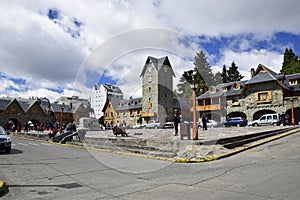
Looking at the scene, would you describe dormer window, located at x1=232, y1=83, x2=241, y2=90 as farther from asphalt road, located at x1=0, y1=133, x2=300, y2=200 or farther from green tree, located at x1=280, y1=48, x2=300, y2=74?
asphalt road, located at x1=0, y1=133, x2=300, y2=200

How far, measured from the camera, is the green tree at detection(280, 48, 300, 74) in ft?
185

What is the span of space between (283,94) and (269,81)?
3.28m

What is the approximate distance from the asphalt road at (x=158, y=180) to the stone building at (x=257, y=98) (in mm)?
29941

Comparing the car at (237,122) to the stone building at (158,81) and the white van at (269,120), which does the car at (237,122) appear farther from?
the stone building at (158,81)

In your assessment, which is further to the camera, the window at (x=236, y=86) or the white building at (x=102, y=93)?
the window at (x=236, y=86)

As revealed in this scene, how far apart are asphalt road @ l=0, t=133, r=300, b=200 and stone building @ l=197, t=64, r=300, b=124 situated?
29941 mm

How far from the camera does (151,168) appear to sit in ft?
29.0

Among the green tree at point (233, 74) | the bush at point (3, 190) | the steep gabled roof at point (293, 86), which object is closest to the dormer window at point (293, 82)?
the steep gabled roof at point (293, 86)

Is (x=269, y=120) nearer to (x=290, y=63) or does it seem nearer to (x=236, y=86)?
(x=236, y=86)

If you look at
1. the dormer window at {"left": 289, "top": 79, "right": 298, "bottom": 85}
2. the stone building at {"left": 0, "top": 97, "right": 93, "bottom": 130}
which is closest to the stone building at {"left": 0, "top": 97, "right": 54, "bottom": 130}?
the stone building at {"left": 0, "top": 97, "right": 93, "bottom": 130}

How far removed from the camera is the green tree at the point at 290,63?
2218 inches

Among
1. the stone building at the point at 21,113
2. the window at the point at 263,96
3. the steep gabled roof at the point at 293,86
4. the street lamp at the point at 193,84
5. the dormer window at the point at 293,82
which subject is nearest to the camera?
the street lamp at the point at 193,84

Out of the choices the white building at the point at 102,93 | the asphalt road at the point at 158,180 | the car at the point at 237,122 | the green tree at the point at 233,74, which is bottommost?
the asphalt road at the point at 158,180

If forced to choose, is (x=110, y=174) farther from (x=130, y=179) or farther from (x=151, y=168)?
(x=151, y=168)
